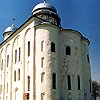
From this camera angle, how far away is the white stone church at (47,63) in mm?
33844

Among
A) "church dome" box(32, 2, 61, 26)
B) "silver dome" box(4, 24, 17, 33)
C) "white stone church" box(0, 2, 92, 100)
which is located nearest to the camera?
"white stone church" box(0, 2, 92, 100)

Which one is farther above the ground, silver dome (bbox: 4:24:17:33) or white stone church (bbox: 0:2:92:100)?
silver dome (bbox: 4:24:17:33)

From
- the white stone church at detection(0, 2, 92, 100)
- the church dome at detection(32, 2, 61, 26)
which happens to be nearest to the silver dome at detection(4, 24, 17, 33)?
the church dome at detection(32, 2, 61, 26)

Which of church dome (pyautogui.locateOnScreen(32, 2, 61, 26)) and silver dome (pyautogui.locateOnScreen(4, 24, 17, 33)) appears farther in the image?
silver dome (pyautogui.locateOnScreen(4, 24, 17, 33))

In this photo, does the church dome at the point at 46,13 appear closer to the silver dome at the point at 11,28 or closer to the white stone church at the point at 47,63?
the white stone church at the point at 47,63

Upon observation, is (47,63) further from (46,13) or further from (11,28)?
(11,28)

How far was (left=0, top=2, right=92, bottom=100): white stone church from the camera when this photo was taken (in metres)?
33.8

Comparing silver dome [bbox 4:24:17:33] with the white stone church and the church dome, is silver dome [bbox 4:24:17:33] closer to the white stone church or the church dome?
the church dome

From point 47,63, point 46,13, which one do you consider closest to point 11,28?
point 46,13

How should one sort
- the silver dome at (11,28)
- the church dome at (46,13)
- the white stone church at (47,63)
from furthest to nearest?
the silver dome at (11,28), the church dome at (46,13), the white stone church at (47,63)

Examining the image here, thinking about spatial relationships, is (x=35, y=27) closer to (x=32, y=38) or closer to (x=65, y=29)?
(x=32, y=38)

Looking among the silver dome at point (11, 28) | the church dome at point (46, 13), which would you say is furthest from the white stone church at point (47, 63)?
the silver dome at point (11, 28)

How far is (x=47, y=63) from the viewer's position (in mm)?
33875

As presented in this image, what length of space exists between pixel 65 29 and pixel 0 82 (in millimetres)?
17348
